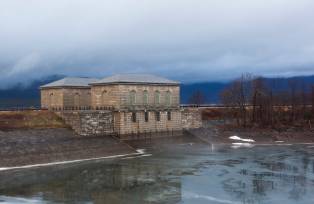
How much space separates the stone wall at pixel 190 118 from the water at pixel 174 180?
1868cm

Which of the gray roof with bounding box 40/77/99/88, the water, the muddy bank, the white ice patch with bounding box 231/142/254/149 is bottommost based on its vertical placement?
the water

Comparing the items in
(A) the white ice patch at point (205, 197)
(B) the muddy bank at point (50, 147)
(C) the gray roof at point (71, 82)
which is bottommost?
(A) the white ice patch at point (205, 197)

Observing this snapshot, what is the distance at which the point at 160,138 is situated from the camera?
68.2 metres

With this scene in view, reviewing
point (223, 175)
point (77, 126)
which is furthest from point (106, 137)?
point (223, 175)

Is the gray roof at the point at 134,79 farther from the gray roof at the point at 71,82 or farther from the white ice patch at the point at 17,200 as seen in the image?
the white ice patch at the point at 17,200

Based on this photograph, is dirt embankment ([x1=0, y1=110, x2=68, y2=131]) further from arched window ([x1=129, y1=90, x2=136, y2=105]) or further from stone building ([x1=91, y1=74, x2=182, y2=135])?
arched window ([x1=129, y1=90, x2=136, y2=105])

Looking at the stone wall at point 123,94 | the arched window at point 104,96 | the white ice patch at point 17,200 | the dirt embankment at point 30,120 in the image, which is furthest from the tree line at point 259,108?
the white ice patch at point 17,200

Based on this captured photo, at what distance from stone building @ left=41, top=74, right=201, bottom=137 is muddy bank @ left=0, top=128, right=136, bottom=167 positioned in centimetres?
342

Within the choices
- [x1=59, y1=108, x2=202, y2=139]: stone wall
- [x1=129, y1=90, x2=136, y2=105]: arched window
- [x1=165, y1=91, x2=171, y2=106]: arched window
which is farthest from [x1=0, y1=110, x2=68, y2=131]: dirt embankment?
[x1=165, y1=91, x2=171, y2=106]: arched window

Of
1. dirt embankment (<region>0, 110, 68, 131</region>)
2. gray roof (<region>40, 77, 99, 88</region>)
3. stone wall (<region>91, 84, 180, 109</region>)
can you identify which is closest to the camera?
dirt embankment (<region>0, 110, 68, 131</region>)

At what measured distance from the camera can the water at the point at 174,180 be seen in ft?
111

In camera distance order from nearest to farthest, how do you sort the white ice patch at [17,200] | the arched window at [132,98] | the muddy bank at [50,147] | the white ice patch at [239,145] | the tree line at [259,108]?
1. the white ice patch at [17,200]
2. the muddy bank at [50,147]
3. the white ice patch at [239,145]
4. the arched window at [132,98]
5. the tree line at [259,108]

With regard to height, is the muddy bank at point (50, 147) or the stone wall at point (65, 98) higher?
the stone wall at point (65, 98)

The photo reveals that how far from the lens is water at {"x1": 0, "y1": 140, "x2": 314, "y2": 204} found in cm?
3375
